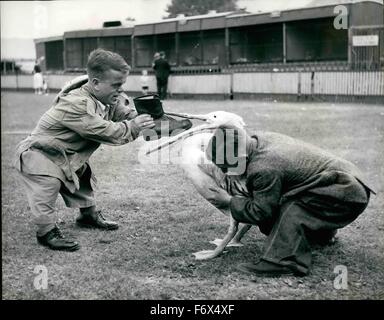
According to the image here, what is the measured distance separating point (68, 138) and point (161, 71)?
18059 mm

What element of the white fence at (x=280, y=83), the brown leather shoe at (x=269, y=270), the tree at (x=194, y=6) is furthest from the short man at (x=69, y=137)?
the tree at (x=194, y=6)

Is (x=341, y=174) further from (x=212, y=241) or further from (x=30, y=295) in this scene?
(x=30, y=295)

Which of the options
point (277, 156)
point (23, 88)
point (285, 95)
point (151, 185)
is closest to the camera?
point (277, 156)

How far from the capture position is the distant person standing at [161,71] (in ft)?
71.2

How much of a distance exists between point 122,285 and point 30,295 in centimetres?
52

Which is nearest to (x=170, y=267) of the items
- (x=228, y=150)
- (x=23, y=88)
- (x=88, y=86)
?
(x=228, y=150)

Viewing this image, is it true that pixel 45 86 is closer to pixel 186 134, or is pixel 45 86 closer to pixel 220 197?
pixel 186 134

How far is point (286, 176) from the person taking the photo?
3512 millimetres

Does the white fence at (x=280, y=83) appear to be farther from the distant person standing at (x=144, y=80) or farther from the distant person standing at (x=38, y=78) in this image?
the distant person standing at (x=38, y=78)

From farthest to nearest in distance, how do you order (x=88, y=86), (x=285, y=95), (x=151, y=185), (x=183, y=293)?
(x=285, y=95)
(x=151, y=185)
(x=88, y=86)
(x=183, y=293)

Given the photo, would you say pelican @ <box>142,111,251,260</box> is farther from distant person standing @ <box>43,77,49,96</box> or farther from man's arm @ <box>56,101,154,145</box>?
distant person standing @ <box>43,77,49,96</box>

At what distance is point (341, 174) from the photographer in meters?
3.60

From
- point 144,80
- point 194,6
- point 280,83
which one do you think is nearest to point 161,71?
point 144,80

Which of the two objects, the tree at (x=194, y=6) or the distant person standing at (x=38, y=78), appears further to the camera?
the tree at (x=194, y=6)
